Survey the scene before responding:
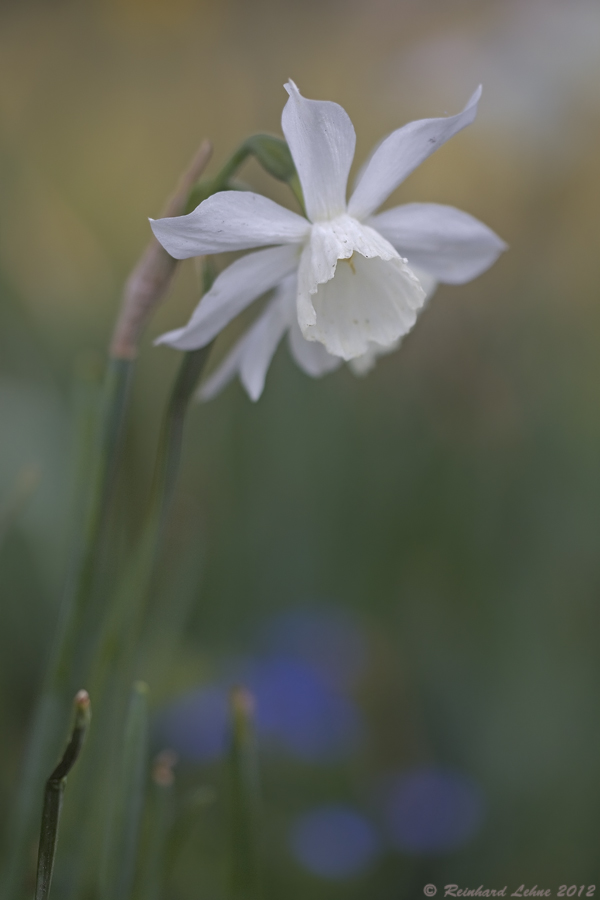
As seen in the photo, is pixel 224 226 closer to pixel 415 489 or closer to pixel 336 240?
pixel 336 240

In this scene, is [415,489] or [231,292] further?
[415,489]

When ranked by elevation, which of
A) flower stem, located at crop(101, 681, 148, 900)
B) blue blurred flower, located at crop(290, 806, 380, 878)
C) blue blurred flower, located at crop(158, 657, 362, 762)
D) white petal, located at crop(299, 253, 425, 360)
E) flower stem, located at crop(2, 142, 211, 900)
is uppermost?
white petal, located at crop(299, 253, 425, 360)

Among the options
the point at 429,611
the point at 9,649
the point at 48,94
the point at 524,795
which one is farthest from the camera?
the point at 48,94

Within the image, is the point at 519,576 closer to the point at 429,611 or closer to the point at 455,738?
the point at 429,611

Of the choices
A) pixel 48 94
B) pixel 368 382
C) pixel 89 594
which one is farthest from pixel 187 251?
pixel 48 94

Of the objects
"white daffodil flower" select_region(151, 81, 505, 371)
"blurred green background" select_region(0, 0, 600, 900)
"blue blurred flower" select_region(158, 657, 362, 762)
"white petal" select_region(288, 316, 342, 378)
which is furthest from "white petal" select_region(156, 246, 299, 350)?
"blue blurred flower" select_region(158, 657, 362, 762)

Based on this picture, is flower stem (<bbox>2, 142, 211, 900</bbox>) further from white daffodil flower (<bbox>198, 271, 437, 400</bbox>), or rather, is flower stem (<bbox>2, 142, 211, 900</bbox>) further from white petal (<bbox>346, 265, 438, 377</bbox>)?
white petal (<bbox>346, 265, 438, 377</bbox>)

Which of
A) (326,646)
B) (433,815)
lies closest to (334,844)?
(433,815)
